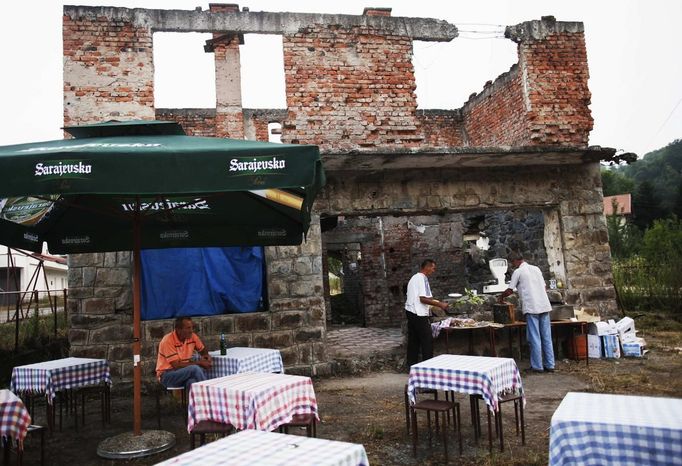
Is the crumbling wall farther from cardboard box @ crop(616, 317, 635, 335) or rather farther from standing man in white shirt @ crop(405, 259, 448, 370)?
standing man in white shirt @ crop(405, 259, 448, 370)

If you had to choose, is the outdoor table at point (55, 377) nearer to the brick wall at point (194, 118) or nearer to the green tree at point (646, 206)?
the brick wall at point (194, 118)

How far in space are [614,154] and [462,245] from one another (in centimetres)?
768

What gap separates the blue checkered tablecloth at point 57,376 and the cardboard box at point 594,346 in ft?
25.1

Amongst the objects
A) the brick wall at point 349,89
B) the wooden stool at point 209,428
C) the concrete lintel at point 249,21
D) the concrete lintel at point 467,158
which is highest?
the concrete lintel at point 249,21

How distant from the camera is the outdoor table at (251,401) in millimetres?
3871

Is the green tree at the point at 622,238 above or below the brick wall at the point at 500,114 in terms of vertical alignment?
below

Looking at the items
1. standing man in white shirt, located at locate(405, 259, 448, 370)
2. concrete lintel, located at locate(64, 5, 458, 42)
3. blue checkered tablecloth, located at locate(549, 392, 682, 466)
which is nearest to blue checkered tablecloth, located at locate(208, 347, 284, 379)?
standing man in white shirt, located at locate(405, 259, 448, 370)

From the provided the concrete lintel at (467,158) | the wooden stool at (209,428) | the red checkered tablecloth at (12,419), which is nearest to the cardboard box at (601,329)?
the concrete lintel at (467,158)

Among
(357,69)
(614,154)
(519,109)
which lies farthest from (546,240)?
(357,69)

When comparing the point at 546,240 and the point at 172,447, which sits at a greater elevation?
the point at 546,240

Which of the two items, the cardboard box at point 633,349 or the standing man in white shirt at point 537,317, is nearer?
the standing man in white shirt at point 537,317

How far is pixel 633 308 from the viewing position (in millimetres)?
13609

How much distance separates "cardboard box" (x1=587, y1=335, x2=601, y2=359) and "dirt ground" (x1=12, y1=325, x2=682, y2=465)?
0.77 ft

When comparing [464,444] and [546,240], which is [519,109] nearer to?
[546,240]
